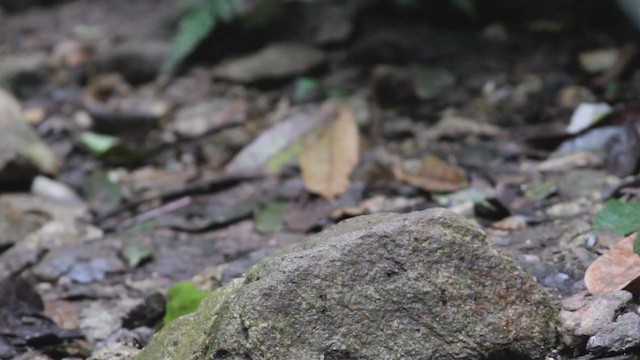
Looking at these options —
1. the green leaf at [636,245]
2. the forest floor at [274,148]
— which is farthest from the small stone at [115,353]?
the green leaf at [636,245]

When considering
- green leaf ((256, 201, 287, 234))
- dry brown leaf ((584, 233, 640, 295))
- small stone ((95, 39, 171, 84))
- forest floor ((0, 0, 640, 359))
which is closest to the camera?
dry brown leaf ((584, 233, 640, 295))

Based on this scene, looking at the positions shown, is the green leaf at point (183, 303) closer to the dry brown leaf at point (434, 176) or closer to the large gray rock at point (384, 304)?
the large gray rock at point (384, 304)

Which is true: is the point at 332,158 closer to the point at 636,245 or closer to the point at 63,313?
the point at 63,313

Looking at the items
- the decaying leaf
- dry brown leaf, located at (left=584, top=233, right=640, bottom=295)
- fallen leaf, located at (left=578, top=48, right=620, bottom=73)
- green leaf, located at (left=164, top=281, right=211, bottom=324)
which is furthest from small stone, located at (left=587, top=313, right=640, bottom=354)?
fallen leaf, located at (left=578, top=48, right=620, bottom=73)

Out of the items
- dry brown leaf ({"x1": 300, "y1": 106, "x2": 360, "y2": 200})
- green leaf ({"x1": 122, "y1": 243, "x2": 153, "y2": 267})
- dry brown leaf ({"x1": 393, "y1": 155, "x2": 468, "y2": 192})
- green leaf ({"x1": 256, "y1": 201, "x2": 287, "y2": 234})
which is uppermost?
dry brown leaf ({"x1": 300, "y1": 106, "x2": 360, "y2": 200})

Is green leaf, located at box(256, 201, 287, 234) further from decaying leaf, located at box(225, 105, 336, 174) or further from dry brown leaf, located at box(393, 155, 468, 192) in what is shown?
dry brown leaf, located at box(393, 155, 468, 192)

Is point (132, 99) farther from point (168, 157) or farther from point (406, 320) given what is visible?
point (406, 320)

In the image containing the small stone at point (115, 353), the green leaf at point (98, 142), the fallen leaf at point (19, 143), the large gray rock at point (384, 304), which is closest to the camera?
the large gray rock at point (384, 304)
